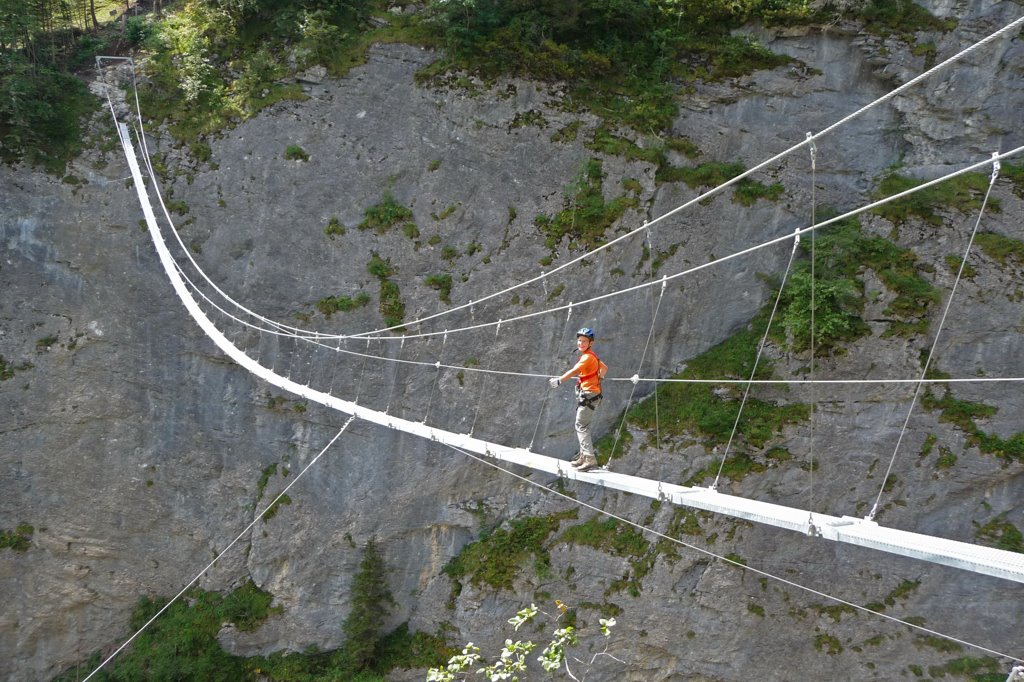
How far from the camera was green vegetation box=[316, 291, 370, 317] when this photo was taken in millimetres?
8156

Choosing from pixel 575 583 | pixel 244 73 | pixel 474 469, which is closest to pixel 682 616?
pixel 575 583

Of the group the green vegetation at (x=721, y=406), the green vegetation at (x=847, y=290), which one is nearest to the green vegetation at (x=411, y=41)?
the green vegetation at (x=847, y=290)

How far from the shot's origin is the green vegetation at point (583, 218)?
8156 mm

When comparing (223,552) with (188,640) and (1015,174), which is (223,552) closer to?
(188,640)

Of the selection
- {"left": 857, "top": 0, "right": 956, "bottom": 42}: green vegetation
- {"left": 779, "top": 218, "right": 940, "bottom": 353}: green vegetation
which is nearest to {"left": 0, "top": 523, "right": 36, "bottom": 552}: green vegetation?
{"left": 779, "top": 218, "right": 940, "bottom": 353}: green vegetation

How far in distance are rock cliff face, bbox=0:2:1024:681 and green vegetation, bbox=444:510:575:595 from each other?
5.1 inches

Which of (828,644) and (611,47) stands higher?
(611,47)

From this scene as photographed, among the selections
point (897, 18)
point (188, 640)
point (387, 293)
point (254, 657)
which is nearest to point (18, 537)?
point (188, 640)

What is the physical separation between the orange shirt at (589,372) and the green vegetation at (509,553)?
3117 millimetres

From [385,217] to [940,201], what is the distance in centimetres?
619

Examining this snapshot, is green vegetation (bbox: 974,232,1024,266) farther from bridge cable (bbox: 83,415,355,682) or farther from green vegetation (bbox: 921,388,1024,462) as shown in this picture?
bridge cable (bbox: 83,415,355,682)

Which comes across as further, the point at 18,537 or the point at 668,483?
the point at 18,537

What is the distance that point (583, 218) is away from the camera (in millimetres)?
8203

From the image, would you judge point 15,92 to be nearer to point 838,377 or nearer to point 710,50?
point 710,50
